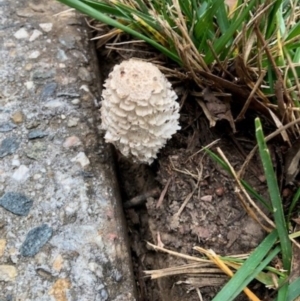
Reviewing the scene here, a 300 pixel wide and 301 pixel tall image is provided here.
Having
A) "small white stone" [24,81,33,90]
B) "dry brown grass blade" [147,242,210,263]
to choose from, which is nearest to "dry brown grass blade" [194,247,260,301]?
"dry brown grass blade" [147,242,210,263]

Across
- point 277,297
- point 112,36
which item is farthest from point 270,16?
point 277,297

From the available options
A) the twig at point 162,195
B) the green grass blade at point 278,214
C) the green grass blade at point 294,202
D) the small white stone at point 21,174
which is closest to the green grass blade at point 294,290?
the green grass blade at point 278,214

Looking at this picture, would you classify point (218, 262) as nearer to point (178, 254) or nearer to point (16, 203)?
point (178, 254)

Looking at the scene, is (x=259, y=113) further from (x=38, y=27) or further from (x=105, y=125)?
(x=38, y=27)

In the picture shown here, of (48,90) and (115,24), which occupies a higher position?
(115,24)

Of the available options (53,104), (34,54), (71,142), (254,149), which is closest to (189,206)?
(254,149)

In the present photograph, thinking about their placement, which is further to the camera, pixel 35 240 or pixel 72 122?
pixel 72 122

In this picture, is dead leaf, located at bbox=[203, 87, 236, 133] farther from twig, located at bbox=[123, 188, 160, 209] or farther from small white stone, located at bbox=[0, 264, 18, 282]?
small white stone, located at bbox=[0, 264, 18, 282]
